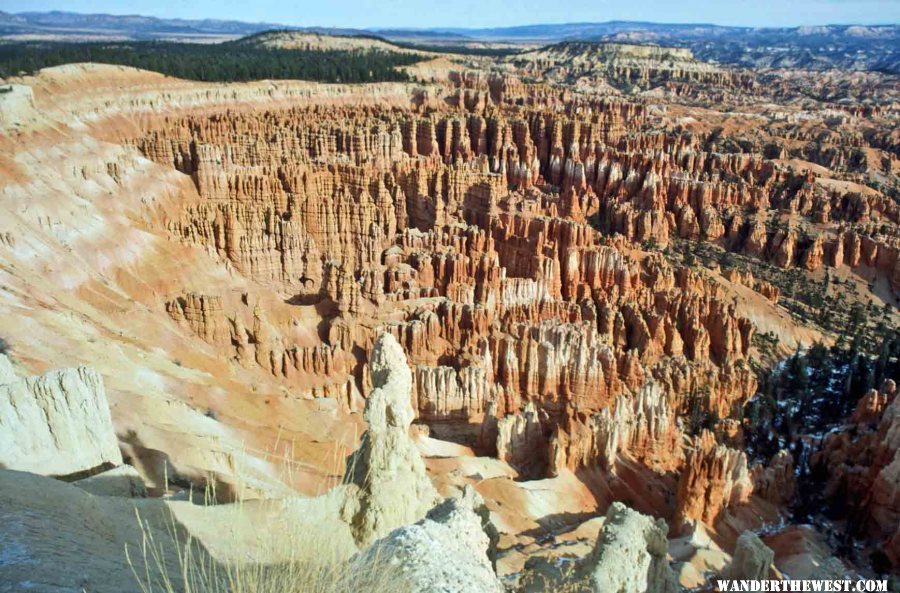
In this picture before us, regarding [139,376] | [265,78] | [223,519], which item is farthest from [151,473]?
[265,78]

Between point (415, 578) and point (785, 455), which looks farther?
point (785, 455)

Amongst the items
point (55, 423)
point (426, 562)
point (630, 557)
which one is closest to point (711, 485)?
point (630, 557)

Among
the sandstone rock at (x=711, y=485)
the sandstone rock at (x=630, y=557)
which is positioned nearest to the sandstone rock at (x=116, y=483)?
the sandstone rock at (x=630, y=557)

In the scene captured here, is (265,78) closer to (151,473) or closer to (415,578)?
(151,473)

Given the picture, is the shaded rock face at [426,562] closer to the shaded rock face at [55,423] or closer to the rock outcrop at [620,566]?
the rock outcrop at [620,566]

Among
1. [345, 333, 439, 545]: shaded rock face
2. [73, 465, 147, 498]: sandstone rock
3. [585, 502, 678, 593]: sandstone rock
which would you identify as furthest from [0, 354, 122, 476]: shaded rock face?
[585, 502, 678, 593]: sandstone rock
